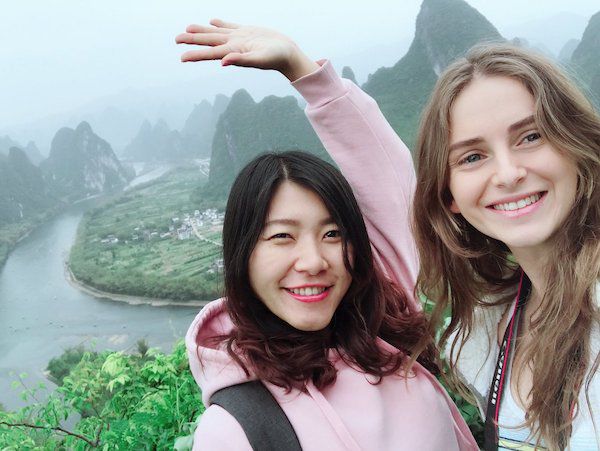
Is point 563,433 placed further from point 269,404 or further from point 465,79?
point 465,79

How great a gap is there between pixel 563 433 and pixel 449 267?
34cm

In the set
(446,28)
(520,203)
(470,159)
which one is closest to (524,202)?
(520,203)

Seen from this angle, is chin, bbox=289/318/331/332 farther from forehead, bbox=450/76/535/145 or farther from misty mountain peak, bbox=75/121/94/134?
misty mountain peak, bbox=75/121/94/134

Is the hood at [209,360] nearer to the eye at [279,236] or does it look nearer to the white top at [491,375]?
the eye at [279,236]

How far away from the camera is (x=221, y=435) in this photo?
0.64 m

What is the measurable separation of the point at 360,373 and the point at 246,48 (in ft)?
2.03

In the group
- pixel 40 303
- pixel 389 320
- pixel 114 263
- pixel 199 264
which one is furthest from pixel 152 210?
pixel 389 320

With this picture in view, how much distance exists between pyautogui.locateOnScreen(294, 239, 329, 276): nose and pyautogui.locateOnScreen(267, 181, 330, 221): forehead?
0.05 m

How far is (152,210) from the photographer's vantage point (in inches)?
703

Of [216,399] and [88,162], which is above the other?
[216,399]

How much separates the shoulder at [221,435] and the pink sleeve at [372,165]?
1.53ft

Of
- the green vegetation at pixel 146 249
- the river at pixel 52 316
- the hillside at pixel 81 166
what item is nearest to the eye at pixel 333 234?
the green vegetation at pixel 146 249

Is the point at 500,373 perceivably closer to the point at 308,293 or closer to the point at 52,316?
the point at 308,293

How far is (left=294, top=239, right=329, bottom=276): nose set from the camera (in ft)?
2.51
